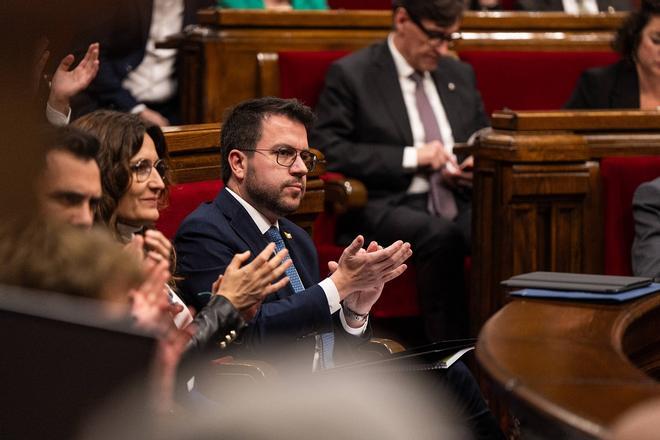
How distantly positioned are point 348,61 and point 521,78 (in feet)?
2.59

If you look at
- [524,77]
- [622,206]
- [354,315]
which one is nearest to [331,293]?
[354,315]

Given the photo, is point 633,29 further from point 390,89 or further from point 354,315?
point 354,315

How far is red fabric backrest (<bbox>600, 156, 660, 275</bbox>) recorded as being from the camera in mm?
3020

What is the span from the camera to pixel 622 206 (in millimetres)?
3029

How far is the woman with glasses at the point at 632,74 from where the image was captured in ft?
12.0

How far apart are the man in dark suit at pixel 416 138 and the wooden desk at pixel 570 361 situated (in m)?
1.31

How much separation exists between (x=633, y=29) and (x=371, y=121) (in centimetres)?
95

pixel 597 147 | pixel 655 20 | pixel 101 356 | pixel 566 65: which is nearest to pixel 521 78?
pixel 566 65

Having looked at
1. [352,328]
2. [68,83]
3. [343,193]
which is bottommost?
[343,193]

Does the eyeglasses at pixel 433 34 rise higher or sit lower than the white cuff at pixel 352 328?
higher

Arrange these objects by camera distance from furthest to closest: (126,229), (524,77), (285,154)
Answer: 1. (524,77)
2. (285,154)
3. (126,229)

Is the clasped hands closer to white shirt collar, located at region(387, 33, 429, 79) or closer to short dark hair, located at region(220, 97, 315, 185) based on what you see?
short dark hair, located at region(220, 97, 315, 185)

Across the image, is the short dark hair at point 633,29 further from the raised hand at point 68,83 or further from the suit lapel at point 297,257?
the raised hand at point 68,83

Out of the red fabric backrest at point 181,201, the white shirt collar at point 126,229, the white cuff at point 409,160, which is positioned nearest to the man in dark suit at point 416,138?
the white cuff at point 409,160
